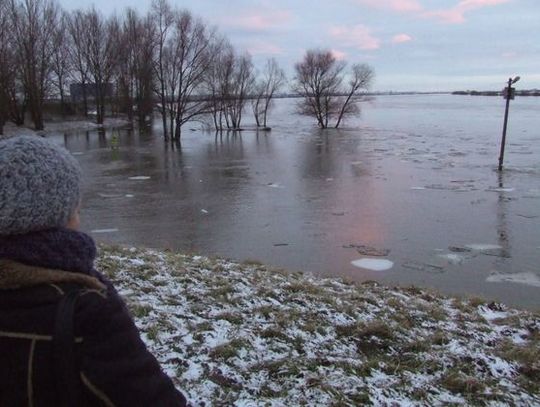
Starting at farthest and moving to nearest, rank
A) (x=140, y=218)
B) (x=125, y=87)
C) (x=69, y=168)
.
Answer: (x=125, y=87) < (x=140, y=218) < (x=69, y=168)

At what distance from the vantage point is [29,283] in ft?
4.68

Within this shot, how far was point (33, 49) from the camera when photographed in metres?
57.0

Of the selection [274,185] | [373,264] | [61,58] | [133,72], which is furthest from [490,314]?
[61,58]

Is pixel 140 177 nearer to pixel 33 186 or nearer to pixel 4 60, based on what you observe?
pixel 33 186

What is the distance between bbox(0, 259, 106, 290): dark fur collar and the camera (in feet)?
4.66

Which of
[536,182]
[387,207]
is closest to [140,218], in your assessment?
[387,207]

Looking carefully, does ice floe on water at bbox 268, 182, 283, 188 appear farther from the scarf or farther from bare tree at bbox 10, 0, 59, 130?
bare tree at bbox 10, 0, 59, 130

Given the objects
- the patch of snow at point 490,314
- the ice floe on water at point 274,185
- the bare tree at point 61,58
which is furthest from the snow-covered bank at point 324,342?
the bare tree at point 61,58

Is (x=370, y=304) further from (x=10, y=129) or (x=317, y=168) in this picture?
(x=10, y=129)

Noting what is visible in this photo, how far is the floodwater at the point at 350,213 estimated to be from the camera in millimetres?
9719

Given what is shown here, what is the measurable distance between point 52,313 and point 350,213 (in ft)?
44.9

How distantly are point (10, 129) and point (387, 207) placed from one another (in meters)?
46.7

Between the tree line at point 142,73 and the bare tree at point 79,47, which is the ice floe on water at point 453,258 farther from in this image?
the bare tree at point 79,47

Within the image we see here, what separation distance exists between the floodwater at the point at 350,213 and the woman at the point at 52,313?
24.1ft
